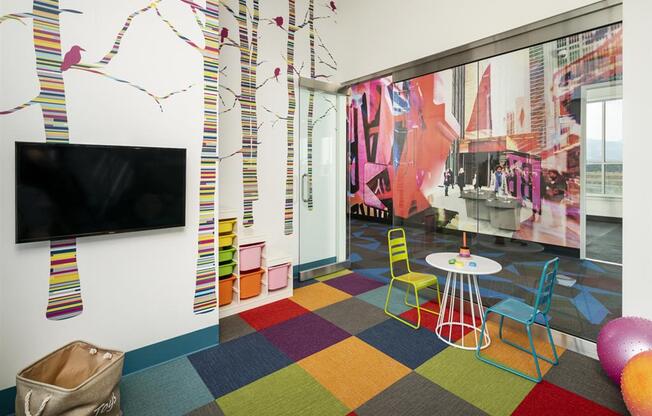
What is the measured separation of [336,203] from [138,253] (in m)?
3.11

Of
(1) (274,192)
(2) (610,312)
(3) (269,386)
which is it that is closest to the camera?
(3) (269,386)

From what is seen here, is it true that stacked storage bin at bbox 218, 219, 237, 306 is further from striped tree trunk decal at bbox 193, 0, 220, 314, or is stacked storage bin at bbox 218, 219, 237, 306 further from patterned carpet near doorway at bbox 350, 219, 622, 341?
patterned carpet near doorway at bbox 350, 219, 622, 341

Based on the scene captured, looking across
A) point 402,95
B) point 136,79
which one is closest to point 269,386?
point 136,79

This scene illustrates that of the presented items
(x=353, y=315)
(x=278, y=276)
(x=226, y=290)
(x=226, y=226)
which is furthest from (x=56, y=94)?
(x=353, y=315)

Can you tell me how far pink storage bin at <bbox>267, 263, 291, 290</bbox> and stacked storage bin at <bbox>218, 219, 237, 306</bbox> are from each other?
411 mm

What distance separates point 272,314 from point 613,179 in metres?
3.25

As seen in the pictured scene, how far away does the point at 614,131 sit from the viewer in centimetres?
255

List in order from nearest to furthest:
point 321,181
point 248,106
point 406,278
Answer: point 406,278 < point 248,106 < point 321,181

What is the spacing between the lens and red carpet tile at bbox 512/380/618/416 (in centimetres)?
207

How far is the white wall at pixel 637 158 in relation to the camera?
7.65 ft

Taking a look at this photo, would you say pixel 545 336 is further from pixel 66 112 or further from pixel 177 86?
pixel 66 112

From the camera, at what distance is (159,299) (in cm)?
261

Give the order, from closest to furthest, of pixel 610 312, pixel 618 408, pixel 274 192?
1. pixel 618 408
2. pixel 610 312
3. pixel 274 192

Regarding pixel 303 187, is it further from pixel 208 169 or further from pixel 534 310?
pixel 534 310
